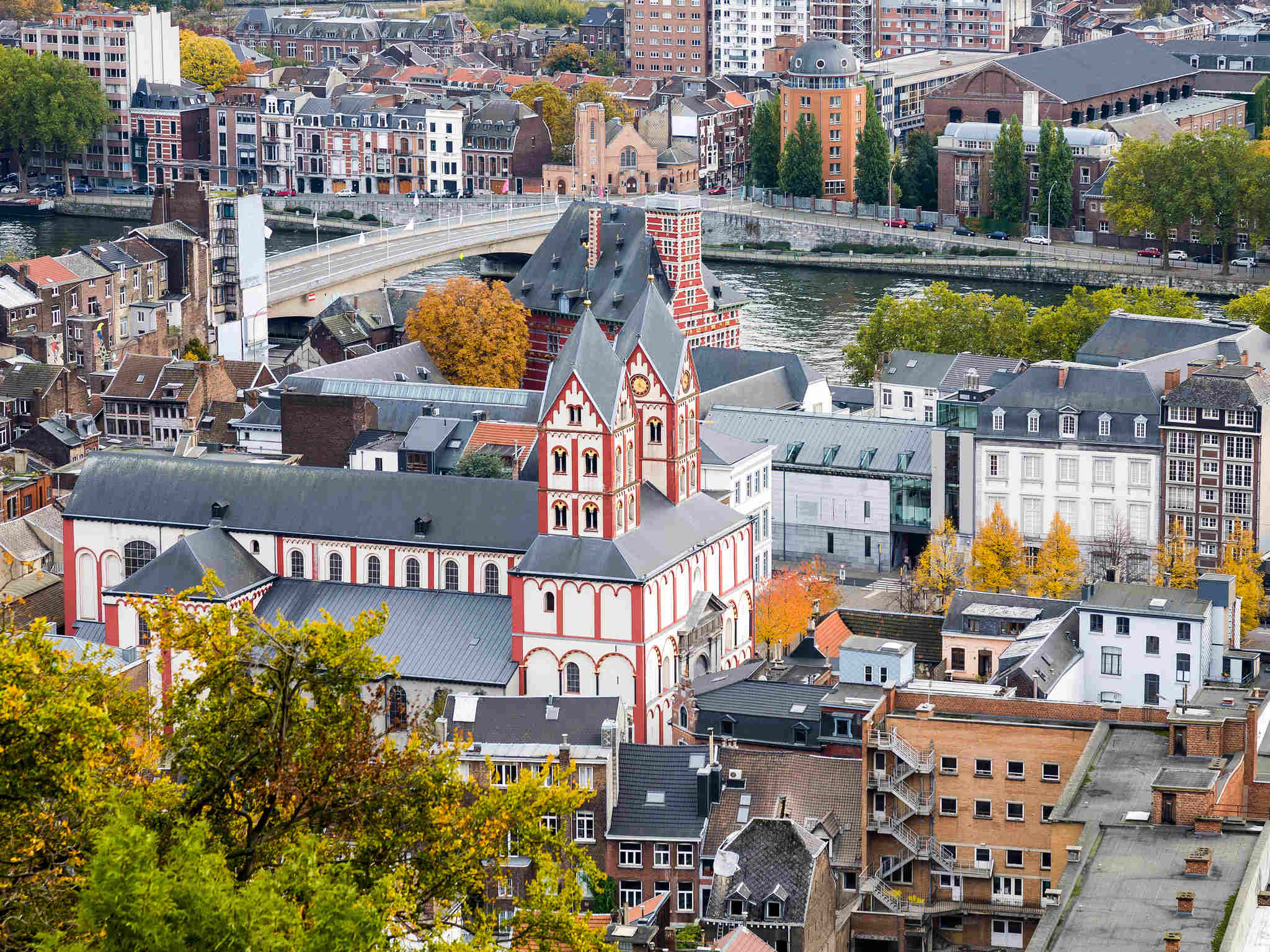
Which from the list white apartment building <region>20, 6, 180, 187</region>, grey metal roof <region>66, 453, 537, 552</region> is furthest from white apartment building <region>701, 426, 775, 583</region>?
white apartment building <region>20, 6, 180, 187</region>

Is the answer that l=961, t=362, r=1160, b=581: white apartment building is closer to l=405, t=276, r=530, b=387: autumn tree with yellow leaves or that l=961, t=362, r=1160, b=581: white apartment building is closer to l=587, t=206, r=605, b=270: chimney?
l=405, t=276, r=530, b=387: autumn tree with yellow leaves

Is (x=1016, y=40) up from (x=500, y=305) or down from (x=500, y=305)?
up

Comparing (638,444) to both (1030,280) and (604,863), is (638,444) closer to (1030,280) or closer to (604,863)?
(604,863)

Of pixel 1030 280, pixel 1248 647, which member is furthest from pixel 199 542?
pixel 1030 280

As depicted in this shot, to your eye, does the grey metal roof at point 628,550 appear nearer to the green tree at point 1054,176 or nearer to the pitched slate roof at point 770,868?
the pitched slate roof at point 770,868

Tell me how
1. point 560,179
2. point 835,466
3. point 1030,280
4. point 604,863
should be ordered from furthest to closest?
point 560,179
point 1030,280
point 835,466
point 604,863

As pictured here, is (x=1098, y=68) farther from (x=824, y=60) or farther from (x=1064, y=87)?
(x=824, y=60)
